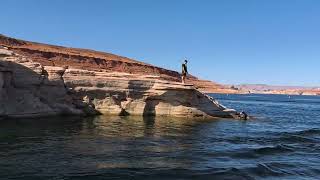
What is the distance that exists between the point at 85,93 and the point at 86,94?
0.55ft

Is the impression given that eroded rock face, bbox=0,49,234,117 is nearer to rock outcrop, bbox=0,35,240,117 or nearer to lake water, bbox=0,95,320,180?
rock outcrop, bbox=0,35,240,117

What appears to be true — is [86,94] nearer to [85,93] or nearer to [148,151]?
[85,93]

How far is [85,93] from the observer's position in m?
40.5

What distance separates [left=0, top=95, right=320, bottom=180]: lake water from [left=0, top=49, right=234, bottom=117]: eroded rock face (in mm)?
2397

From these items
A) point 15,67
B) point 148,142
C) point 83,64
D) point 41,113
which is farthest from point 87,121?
point 83,64

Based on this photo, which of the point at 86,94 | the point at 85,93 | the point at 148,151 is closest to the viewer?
the point at 148,151

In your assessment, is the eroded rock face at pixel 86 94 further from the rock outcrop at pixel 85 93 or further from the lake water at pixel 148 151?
the lake water at pixel 148 151

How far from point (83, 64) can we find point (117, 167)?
499ft

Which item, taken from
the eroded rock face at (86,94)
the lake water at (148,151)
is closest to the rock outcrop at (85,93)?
the eroded rock face at (86,94)

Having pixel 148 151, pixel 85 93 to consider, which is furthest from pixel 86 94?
pixel 148 151

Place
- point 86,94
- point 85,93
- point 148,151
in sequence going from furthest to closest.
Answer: point 86,94 < point 85,93 < point 148,151

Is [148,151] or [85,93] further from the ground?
[85,93]

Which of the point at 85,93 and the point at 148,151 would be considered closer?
the point at 148,151

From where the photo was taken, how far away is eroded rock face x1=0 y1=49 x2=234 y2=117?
119ft
